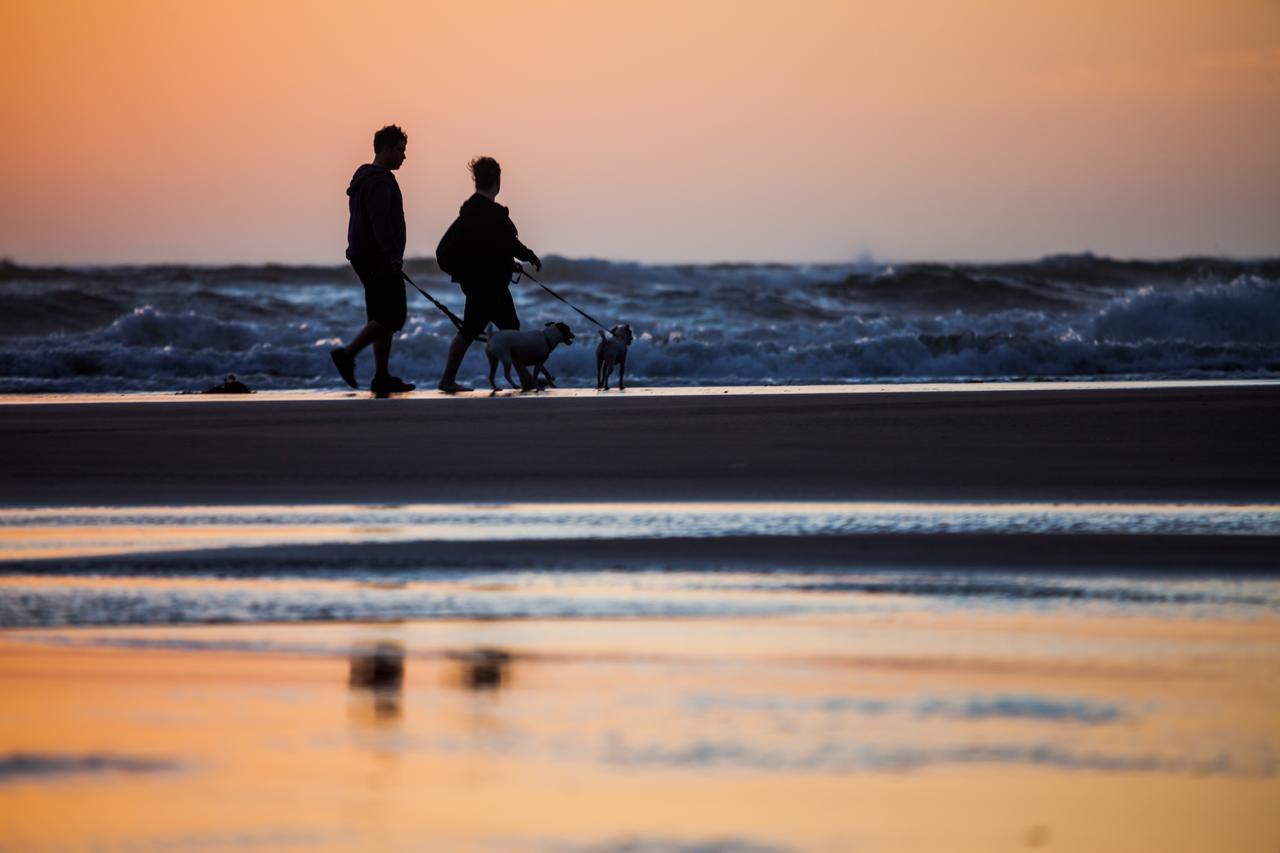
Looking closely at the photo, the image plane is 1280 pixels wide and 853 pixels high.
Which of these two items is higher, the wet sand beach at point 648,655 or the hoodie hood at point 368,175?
the hoodie hood at point 368,175

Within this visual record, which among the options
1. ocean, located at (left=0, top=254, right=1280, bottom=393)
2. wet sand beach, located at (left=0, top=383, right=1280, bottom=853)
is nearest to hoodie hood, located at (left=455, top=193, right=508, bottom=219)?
ocean, located at (left=0, top=254, right=1280, bottom=393)

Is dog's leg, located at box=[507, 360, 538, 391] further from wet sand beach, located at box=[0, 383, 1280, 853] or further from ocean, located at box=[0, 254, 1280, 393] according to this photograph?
wet sand beach, located at box=[0, 383, 1280, 853]

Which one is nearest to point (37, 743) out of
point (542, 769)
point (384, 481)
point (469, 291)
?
point (542, 769)

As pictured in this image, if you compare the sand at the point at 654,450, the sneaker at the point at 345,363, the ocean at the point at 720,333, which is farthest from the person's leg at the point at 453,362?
the ocean at the point at 720,333

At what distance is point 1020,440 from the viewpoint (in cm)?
940

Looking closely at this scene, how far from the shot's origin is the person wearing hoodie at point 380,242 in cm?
1416

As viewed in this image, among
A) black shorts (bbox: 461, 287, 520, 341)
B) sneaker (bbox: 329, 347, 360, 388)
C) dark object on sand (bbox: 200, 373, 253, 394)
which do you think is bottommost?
dark object on sand (bbox: 200, 373, 253, 394)

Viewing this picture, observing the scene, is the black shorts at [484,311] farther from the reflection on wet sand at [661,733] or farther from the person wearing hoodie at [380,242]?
the reflection on wet sand at [661,733]

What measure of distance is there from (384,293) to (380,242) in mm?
358

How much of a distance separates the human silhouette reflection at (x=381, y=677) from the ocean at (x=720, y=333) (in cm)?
1265

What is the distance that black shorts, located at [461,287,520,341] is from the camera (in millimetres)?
14445

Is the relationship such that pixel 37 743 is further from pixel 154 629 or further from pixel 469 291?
pixel 469 291

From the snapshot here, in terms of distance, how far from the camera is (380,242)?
46.5ft

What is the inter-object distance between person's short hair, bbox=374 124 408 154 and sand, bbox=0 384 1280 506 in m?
2.01
